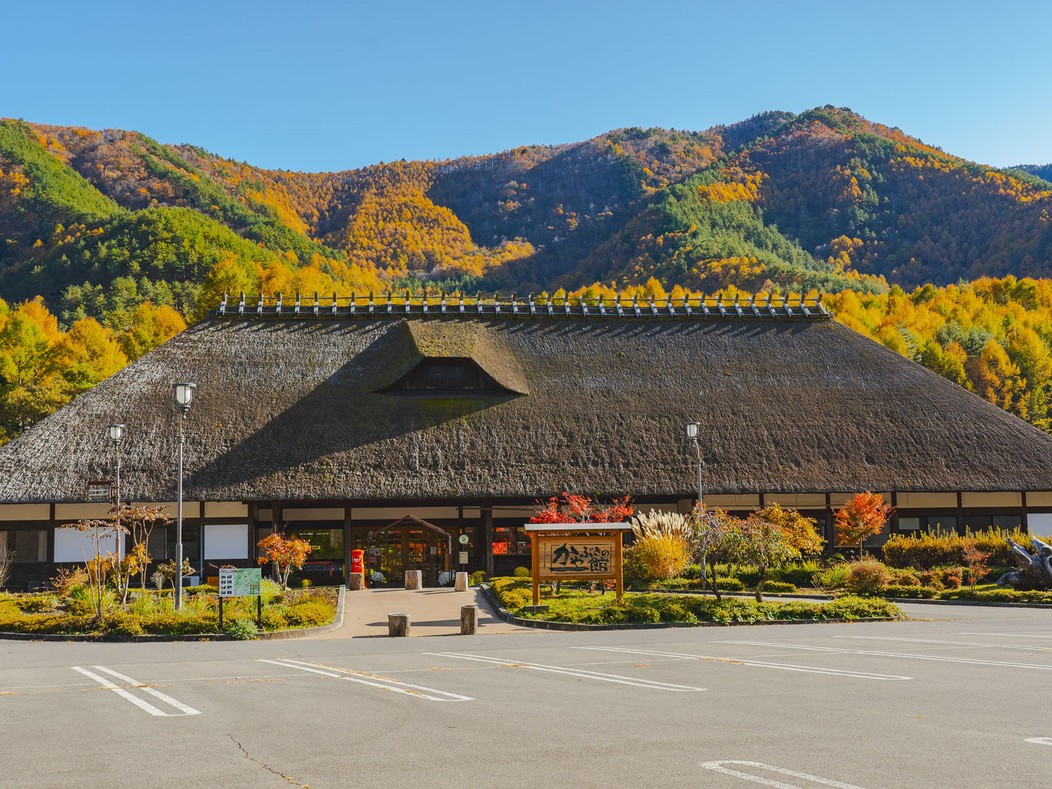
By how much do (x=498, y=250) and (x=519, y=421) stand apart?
521ft

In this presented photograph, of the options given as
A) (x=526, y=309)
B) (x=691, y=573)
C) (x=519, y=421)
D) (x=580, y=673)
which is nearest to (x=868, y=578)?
(x=691, y=573)

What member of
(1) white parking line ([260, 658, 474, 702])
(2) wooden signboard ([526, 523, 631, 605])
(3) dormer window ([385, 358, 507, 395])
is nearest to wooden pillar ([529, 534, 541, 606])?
(2) wooden signboard ([526, 523, 631, 605])

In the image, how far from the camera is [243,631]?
77.7 ft

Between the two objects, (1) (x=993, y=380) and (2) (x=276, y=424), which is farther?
(1) (x=993, y=380)

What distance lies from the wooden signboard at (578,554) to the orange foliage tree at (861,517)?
14557 millimetres

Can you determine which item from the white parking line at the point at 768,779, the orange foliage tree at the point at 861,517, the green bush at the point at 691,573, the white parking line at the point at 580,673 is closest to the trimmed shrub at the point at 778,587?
the green bush at the point at 691,573

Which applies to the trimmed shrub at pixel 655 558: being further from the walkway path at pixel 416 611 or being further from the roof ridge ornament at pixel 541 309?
the roof ridge ornament at pixel 541 309

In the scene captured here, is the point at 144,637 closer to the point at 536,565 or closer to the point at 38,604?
the point at 38,604

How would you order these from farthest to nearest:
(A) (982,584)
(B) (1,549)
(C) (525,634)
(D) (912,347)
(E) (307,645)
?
(D) (912,347) → (B) (1,549) → (A) (982,584) → (C) (525,634) → (E) (307,645)

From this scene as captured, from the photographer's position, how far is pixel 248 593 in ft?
78.3

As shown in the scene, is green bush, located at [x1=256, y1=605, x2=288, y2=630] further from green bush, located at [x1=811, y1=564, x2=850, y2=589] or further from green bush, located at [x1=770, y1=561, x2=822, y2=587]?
green bush, located at [x1=811, y1=564, x2=850, y2=589]

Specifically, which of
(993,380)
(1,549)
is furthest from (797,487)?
(993,380)

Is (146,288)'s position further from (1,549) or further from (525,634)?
(525,634)

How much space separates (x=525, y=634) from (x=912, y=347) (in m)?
84.0
